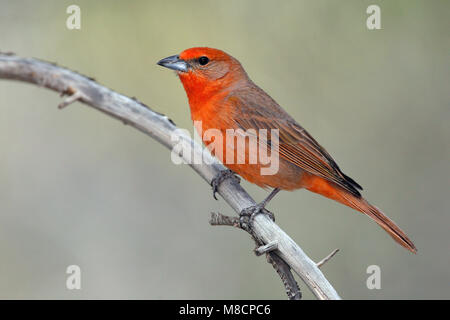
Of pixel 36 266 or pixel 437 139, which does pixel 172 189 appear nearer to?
pixel 36 266

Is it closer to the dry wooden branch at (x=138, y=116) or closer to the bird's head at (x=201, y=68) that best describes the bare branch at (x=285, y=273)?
the dry wooden branch at (x=138, y=116)

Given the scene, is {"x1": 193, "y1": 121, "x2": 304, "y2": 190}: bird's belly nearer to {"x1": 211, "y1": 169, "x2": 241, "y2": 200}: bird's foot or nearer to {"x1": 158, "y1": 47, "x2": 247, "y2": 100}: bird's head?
{"x1": 211, "y1": 169, "x2": 241, "y2": 200}: bird's foot

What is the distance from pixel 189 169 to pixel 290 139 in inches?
75.1

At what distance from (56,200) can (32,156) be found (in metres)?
0.60

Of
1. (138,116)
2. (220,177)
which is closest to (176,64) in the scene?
(220,177)

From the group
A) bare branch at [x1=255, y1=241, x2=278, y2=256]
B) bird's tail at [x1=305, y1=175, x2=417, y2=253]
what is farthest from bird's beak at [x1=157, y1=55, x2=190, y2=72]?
bare branch at [x1=255, y1=241, x2=278, y2=256]

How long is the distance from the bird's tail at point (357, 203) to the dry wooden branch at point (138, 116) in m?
0.92

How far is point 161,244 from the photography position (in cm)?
607

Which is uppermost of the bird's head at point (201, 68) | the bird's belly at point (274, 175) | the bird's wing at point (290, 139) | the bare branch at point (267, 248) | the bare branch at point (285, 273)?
the bird's head at point (201, 68)

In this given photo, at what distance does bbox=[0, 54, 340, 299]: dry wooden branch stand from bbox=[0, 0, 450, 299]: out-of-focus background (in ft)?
7.26

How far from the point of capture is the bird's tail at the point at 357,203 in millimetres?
4449

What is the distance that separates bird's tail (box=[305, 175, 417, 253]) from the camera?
4.45m

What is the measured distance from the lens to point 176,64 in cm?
493

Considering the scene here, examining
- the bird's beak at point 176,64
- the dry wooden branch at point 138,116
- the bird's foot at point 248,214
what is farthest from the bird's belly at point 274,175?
the bird's beak at point 176,64
